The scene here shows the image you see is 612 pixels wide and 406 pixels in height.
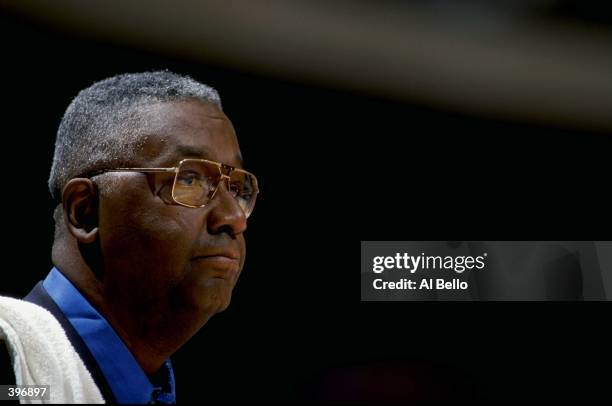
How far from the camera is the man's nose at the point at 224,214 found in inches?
51.0

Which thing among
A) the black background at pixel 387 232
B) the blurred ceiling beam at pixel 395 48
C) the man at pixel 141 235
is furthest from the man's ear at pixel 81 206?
the black background at pixel 387 232

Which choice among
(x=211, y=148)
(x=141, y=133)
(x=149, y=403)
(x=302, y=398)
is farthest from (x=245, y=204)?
(x=302, y=398)

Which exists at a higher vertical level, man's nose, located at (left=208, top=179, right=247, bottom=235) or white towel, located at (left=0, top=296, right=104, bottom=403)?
man's nose, located at (left=208, top=179, right=247, bottom=235)

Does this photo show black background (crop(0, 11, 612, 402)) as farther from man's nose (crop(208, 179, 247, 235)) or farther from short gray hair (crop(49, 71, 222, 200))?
man's nose (crop(208, 179, 247, 235))

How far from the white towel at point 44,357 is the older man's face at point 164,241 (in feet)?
0.48

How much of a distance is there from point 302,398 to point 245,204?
2.15ft

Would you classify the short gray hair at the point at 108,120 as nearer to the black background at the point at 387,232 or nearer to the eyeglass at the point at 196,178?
the eyeglass at the point at 196,178

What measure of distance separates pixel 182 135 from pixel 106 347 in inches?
15.6

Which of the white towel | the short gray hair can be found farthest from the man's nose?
the white towel

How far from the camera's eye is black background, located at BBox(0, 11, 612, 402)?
1.87 meters

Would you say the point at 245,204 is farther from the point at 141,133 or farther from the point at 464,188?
the point at 464,188

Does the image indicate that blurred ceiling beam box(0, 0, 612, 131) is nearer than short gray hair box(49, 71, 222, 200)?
No

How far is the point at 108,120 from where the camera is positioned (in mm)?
1334

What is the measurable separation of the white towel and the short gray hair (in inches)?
11.6
